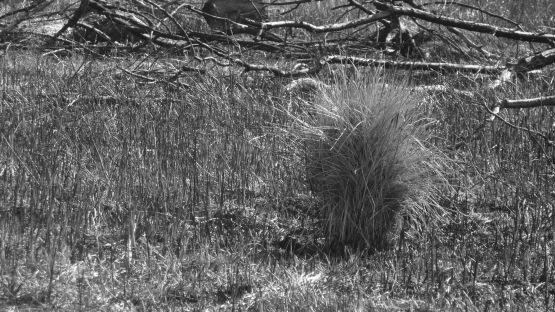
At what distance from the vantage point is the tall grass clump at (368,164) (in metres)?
3.84

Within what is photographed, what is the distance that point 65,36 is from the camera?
8.16 metres

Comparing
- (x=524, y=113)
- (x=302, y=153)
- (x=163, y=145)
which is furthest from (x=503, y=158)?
(x=163, y=145)

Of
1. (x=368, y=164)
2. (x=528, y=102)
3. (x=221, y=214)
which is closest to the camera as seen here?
(x=368, y=164)

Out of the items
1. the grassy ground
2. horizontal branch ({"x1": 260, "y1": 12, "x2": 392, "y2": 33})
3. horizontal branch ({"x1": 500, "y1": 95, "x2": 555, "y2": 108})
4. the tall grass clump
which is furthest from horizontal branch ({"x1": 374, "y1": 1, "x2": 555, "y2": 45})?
the tall grass clump

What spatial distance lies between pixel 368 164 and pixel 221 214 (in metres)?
0.75

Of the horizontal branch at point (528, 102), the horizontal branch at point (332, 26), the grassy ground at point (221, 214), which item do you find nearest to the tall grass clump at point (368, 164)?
the grassy ground at point (221, 214)

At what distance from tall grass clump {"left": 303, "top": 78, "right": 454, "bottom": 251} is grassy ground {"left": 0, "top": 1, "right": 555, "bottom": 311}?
11cm

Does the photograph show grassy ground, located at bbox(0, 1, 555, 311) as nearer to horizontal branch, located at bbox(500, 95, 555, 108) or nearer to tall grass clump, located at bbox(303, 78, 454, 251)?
tall grass clump, located at bbox(303, 78, 454, 251)

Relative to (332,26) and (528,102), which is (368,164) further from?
(332,26)

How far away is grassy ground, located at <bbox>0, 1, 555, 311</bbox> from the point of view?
10.9 ft

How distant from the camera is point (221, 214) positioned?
4156mm

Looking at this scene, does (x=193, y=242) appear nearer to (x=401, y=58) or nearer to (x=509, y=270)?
(x=509, y=270)

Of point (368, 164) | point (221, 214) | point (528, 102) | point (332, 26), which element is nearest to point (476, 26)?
point (332, 26)

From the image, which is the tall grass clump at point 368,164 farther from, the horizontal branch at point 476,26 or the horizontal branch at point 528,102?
the horizontal branch at point 476,26
